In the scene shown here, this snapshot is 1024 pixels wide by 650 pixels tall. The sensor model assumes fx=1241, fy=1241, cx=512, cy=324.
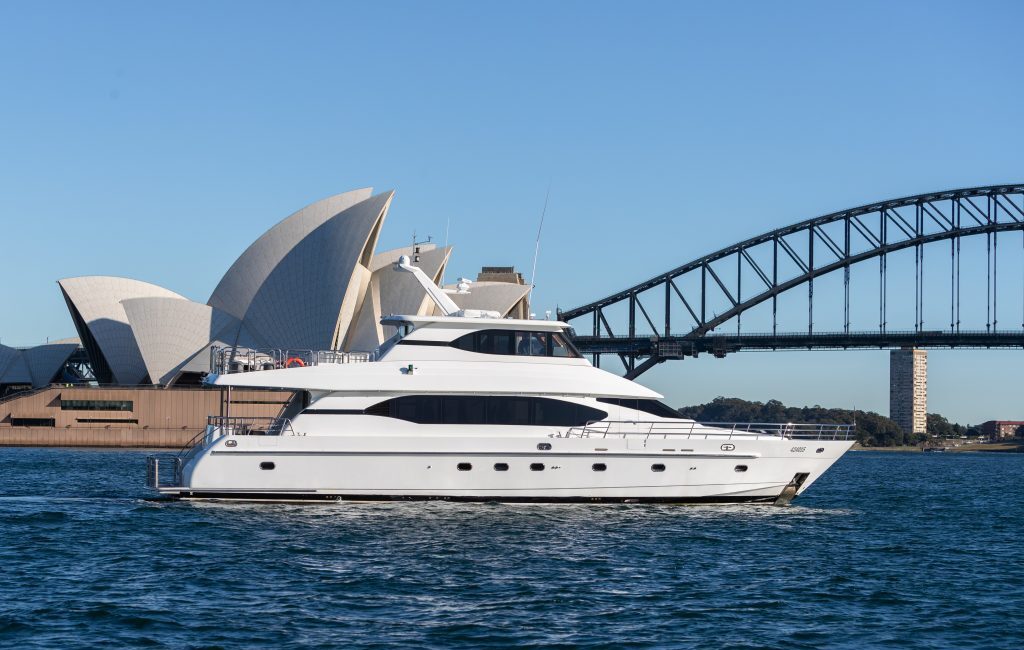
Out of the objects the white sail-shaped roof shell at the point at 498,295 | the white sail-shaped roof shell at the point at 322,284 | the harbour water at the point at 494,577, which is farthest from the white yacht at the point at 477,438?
the white sail-shaped roof shell at the point at 498,295

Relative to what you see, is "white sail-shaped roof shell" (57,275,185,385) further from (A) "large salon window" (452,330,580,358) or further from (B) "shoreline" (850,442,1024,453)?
(B) "shoreline" (850,442,1024,453)

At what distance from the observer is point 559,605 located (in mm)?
17969

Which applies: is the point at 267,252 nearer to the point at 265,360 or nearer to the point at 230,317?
the point at 230,317

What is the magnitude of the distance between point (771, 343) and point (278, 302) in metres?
38.2

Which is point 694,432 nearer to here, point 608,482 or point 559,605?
point 608,482

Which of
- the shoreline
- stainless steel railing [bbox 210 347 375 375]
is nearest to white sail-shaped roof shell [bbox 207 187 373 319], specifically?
stainless steel railing [bbox 210 347 375 375]

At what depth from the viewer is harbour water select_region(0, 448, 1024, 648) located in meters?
16.3

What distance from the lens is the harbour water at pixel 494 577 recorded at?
16.3 metres

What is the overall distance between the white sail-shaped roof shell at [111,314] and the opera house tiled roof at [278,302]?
7cm

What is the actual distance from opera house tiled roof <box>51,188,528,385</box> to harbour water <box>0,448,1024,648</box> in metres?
47.4

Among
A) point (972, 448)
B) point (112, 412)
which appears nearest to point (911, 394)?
point (972, 448)

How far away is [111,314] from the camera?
282 ft

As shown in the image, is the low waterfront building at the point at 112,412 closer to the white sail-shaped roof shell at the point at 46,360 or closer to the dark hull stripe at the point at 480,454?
the white sail-shaped roof shell at the point at 46,360

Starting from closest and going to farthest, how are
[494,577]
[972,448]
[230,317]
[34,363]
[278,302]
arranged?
[494,577] → [278,302] → [230,317] → [34,363] → [972,448]
